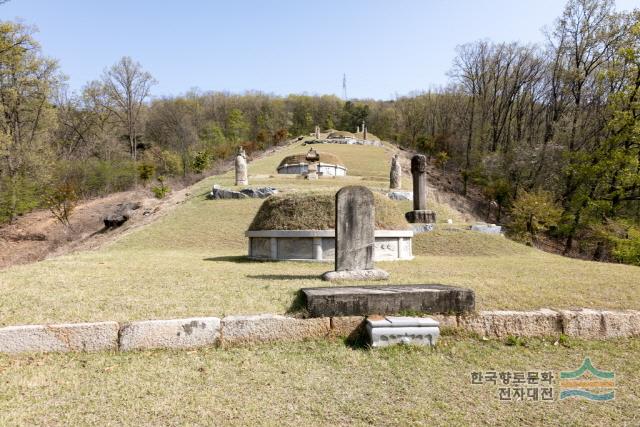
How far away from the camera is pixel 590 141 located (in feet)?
90.9

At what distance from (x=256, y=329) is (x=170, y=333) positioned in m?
0.98

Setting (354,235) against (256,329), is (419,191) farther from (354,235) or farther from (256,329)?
(256,329)

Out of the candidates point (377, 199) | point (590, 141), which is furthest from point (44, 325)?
point (590, 141)

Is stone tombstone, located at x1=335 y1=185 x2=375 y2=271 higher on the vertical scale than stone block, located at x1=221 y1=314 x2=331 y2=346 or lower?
higher

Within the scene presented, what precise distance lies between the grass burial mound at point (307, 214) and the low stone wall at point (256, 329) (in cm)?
551

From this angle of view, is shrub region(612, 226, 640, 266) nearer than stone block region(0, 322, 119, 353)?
No

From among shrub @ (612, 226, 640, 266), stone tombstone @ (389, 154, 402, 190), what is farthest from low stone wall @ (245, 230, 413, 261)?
stone tombstone @ (389, 154, 402, 190)

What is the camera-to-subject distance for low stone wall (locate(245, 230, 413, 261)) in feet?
32.6

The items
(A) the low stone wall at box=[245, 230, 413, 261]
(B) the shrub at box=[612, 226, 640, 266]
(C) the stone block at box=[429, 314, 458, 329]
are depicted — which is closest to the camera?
(C) the stone block at box=[429, 314, 458, 329]

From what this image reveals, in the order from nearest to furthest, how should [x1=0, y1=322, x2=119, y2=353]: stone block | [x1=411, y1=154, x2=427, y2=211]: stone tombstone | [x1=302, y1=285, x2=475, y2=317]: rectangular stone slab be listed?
[x1=0, y1=322, x2=119, y2=353]: stone block
[x1=302, y1=285, x2=475, y2=317]: rectangular stone slab
[x1=411, y1=154, x2=427, y2=211]: stone tombstone

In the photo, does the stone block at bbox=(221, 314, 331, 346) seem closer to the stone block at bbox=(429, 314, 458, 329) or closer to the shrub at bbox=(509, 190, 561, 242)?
the stone block at bbox=(429, 314, 458, 329)

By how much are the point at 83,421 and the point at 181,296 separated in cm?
256

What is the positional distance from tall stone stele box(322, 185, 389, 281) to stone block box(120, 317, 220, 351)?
267 cm

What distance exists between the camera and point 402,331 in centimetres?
450
